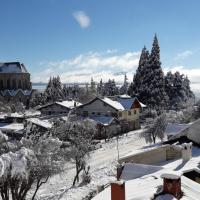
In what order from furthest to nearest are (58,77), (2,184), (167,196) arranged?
(58,77)
(2,184)
(167,196)

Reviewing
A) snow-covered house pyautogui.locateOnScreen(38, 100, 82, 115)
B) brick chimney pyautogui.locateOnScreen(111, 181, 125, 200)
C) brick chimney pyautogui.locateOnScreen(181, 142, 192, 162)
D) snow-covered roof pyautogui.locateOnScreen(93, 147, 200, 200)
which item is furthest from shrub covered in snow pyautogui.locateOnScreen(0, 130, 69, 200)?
snow-covered house pyautogui.locateOnScreen(38, 100, 82, 115)

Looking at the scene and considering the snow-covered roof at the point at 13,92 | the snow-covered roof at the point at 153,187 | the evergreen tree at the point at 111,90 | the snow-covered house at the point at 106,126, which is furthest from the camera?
the evergreen tree at the point at 111,90

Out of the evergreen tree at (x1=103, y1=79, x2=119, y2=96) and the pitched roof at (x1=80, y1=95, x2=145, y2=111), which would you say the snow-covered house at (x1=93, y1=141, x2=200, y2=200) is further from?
the evergreen tree at (x1=103, y1=79, x2=119, y2=96)

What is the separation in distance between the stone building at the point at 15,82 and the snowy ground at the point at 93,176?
2257 inches

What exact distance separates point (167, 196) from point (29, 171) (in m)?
14.5

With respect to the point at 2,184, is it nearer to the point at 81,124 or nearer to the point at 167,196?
the point at 167,196

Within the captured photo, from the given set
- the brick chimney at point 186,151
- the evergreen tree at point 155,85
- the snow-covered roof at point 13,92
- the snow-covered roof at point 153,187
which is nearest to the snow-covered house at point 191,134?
Answer: the brick chimney at point 186,151

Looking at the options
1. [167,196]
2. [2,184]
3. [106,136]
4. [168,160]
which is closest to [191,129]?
[168,160]

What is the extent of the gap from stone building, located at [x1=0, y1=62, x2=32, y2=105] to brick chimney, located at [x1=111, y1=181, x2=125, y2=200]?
3705 inches

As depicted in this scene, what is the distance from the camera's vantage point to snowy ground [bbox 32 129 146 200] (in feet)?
91.7

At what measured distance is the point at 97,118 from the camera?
6006 centimetres

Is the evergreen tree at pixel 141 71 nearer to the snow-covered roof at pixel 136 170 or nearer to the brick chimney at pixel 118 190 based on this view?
the snow-covered roof at pixel 136 170

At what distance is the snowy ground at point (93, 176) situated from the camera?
27.9 m

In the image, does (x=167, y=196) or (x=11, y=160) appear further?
(x=11, y=160)
